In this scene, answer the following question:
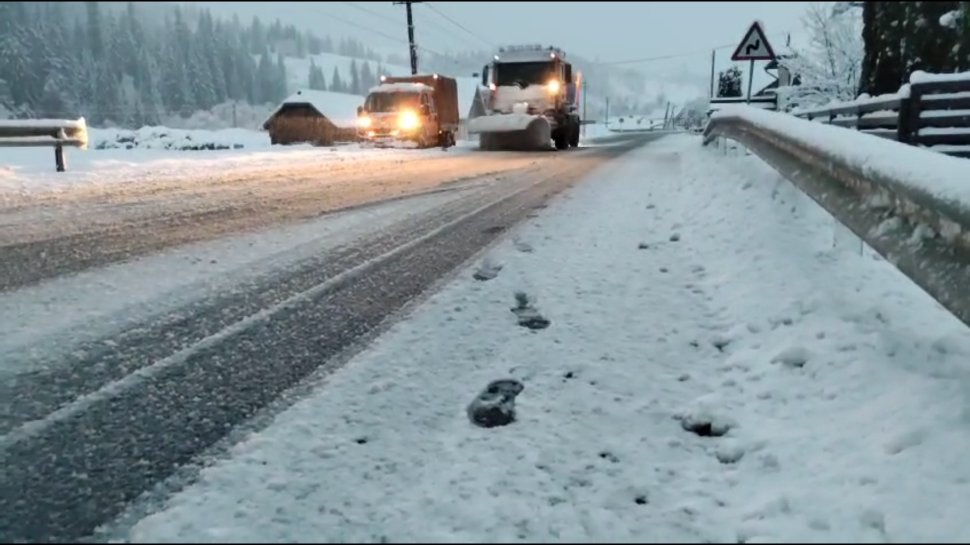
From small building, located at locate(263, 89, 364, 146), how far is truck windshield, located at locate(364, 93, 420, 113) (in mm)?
22468

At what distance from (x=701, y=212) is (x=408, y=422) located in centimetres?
464

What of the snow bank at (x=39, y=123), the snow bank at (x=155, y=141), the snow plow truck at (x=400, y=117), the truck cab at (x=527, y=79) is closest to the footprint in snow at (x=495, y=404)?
the snow bank at (x=39, y=123)

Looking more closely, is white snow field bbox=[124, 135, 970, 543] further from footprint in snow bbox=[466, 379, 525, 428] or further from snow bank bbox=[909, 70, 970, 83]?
snow bank bbox=[909, 70, 970, 83]

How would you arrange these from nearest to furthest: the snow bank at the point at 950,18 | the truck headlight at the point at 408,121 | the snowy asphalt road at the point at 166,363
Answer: the snowy asphalt road at the point at 166,363 < the snow bank at the point at 950,18 < the truck headlight at the point at 408,121

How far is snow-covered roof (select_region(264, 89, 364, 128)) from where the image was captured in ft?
158

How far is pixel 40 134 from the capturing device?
1149cm

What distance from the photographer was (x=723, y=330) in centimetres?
306

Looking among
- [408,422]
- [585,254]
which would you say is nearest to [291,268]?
[585,254]

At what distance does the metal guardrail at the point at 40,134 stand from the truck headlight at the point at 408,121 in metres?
14.5

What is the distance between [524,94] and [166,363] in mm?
20123

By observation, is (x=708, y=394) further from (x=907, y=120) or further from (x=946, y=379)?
(x=907, y=120)

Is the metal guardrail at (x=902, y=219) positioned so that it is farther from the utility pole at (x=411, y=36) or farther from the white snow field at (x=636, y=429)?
the utility pole at (x=411, y=36)

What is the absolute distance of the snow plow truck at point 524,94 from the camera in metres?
21.0

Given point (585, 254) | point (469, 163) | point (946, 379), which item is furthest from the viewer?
point (469, 163)
